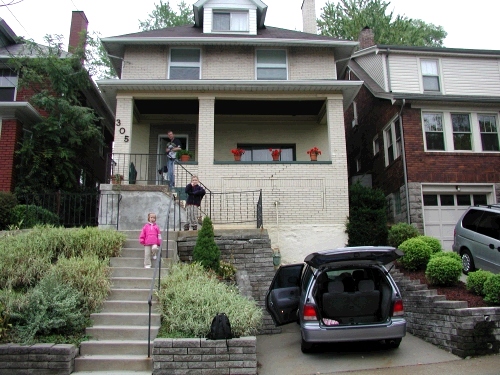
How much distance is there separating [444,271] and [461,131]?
8.24 metres

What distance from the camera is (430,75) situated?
640 inches

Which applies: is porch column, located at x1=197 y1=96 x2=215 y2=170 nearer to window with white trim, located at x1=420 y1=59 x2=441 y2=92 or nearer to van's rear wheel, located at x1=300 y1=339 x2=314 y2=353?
van's rear wheel, located at x1=300 y1=339 x2=314 y2=353

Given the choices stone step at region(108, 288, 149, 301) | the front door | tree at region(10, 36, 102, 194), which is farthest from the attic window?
stone step at region(108, 288, 149, 301)

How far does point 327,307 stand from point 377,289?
937mm

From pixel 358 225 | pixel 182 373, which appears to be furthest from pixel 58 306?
pixel 358 225

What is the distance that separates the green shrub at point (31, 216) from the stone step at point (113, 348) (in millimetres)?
6377

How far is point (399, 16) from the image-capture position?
2783 centimetres

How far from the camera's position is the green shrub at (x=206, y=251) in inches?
334

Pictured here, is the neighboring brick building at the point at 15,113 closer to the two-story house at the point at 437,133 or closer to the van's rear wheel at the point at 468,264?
the two-story house at the point at 437,133

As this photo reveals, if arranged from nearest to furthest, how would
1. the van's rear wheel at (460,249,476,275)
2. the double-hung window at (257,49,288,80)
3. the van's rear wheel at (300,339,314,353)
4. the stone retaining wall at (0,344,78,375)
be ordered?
the stone retaining wall at (0,344,78,375)
the van's rear wheel at (300,339,314,353)
the van's rear wheel at (460,249,476,275)
the double-hung window at (257,49,288,80)

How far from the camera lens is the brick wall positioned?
13.9 m

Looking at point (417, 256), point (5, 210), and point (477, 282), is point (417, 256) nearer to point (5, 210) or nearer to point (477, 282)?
point (477, 282)

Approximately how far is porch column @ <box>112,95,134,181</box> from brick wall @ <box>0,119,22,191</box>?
360 centimetres

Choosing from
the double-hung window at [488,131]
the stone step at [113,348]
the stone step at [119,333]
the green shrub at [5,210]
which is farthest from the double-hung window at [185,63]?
the stone step at [113,348]
